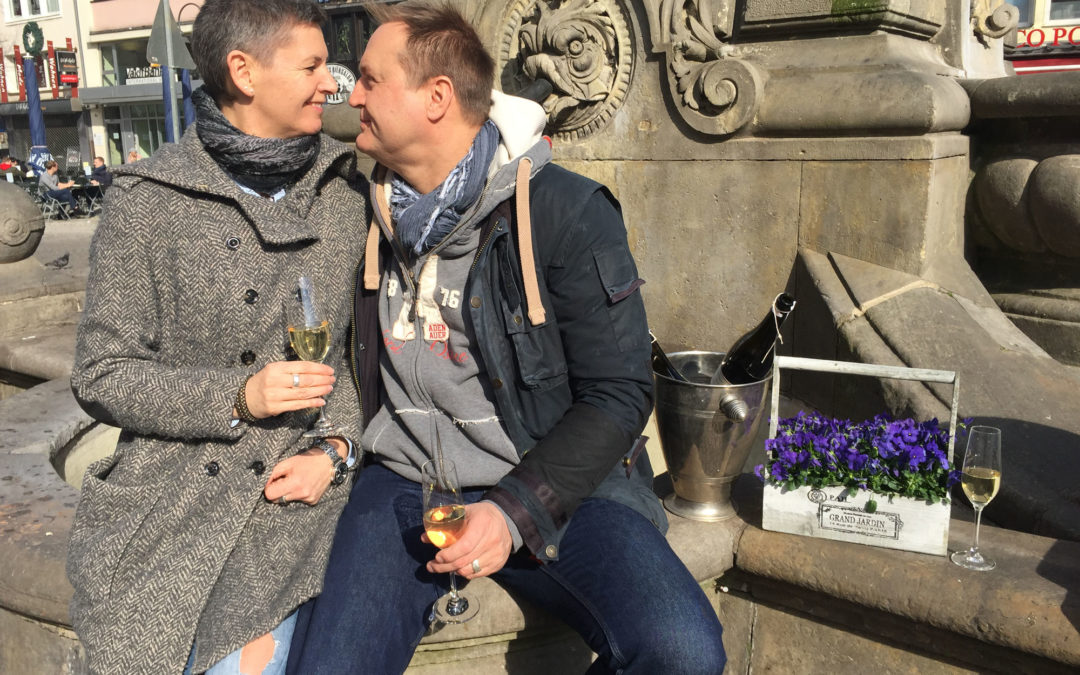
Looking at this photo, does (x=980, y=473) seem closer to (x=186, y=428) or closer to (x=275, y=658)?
(x=275, y=658)

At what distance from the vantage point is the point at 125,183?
215cm

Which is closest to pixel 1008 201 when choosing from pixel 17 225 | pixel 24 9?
pixel 17 225

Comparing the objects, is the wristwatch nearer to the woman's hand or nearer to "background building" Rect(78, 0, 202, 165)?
the woman's hand

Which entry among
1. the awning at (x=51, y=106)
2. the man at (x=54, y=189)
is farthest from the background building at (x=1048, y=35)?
the awning at (x=51, y=106)

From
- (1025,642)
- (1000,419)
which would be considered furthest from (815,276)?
(1025,642)

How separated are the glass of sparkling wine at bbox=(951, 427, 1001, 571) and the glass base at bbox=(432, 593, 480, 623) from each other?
1194 mm

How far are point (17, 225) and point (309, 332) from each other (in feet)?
18.3

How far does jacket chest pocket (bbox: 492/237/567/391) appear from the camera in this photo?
222 centimetres

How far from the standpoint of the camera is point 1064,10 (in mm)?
16781

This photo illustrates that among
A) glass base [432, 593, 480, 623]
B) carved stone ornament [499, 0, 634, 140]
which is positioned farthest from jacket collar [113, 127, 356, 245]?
carved stone ornament [499, 0, 634, 140]

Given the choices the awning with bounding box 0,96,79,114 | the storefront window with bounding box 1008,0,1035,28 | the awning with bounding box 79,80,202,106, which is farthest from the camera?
the awning with bounding box 0,96,79,114

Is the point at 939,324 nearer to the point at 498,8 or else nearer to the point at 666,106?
the point at 666,106

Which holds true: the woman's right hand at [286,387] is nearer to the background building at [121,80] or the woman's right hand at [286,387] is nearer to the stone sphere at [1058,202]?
the stone sphere at [1058,202]

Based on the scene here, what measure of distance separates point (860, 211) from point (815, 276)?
0.34m
